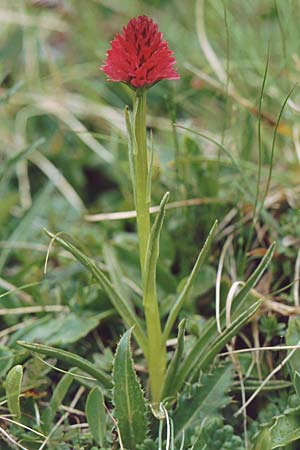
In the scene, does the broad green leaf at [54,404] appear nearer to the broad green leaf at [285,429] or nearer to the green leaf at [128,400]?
the green leaf at [128,400]

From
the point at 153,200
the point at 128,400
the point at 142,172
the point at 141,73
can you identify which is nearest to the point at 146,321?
the point at 128,400

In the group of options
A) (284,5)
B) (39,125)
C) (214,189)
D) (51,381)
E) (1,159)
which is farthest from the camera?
(39,125)

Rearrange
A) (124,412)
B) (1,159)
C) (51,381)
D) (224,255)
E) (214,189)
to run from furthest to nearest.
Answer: (1,159) → (214,189) → (224,255) → (51,381) → (124,412)

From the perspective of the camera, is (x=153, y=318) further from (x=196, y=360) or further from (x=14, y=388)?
(x=14, y=388)

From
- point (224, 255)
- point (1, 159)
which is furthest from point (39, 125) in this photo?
point (224, 255)

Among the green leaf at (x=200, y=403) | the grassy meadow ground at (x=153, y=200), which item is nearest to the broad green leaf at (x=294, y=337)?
the grassy meadow ground at (x=153, y=200)

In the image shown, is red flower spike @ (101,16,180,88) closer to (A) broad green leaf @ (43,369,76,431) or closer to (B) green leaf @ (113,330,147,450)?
(B) green leaf @ (113,330,147,450)

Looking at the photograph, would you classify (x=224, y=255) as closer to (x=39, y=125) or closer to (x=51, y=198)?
(x=51, y=198)
